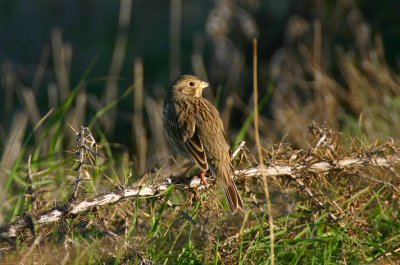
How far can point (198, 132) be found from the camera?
5.95 metres

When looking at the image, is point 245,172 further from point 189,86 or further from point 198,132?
point 189,86

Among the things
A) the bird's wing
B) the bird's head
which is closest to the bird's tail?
the bird's wing

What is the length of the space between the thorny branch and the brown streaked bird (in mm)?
119

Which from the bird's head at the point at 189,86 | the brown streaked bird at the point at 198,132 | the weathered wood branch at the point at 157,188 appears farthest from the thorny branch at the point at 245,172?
the bird's head at the point at 189,86

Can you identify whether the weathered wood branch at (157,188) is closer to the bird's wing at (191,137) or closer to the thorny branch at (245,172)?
the thorny branch at (245,172)

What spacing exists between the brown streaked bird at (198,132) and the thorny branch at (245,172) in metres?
0.12

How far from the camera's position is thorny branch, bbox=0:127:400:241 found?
439 cm

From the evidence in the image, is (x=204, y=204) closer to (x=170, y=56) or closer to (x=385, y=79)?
(x=385, y=79)

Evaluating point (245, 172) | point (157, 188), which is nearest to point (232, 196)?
point (245, 172)

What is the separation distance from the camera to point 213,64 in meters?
11.9

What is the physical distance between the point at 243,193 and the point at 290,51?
6.44m

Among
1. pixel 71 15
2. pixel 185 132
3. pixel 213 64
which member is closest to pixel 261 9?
pixel 213 64

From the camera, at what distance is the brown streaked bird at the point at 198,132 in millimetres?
5086

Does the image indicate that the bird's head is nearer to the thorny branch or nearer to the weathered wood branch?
the thorny branch
